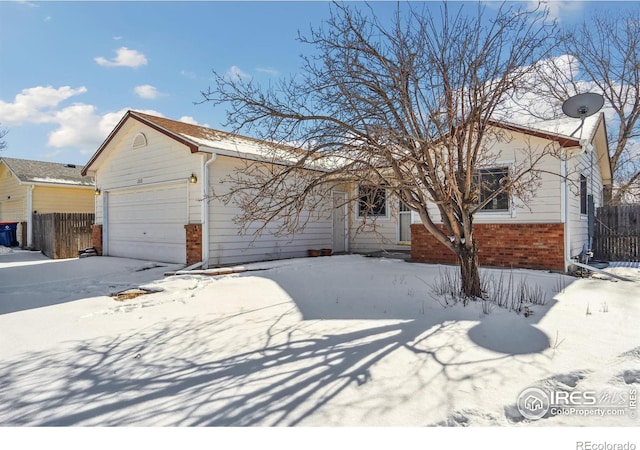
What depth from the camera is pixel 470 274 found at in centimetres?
569

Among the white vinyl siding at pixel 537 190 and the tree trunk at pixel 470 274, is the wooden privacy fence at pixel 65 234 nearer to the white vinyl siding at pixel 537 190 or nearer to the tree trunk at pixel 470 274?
the tree trunk at pixel 470 274

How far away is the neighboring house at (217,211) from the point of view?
343 inches

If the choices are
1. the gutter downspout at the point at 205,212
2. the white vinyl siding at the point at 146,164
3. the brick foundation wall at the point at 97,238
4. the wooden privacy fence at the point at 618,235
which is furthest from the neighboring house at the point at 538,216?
the brick foundation wall at the point at 97,238

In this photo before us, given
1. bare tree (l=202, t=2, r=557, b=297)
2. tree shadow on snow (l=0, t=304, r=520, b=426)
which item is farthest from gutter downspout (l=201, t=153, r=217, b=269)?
tree shadow on snow (l=0, t=304, r=520, b=426)

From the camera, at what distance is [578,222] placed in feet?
33.1

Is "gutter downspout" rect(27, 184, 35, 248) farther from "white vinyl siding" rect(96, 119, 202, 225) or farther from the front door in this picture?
the front door

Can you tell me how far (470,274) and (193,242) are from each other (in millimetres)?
7061

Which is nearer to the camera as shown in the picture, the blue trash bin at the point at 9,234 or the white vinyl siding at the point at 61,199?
the blue trash bin at the point at 9,234

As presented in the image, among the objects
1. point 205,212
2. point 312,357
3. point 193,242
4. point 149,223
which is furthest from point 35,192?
point 312,357

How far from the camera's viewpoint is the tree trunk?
5.66 meters

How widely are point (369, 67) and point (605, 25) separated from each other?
19.0m

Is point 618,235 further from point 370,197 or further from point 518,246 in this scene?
point 370,197

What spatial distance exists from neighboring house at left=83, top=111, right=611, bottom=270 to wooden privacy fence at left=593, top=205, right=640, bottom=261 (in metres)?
1.27

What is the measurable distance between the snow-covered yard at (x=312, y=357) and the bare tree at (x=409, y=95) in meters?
1.44
